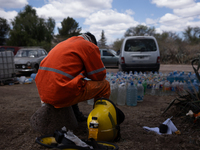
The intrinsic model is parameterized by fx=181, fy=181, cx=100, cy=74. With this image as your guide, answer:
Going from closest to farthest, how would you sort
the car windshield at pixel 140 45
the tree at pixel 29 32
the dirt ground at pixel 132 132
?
the dirt ground at pixel 132 132, the car windshield at pixel 140 45, the tree at pixel 29 32

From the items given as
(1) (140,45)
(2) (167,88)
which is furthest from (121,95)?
(1) (140,45)

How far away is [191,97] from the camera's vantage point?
3396 millimetres

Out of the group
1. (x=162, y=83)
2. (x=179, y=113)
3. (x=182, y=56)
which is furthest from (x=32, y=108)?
(x=182, y=56)

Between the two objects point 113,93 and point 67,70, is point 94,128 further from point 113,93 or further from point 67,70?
point 113,93

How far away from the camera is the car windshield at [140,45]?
835 centimetres

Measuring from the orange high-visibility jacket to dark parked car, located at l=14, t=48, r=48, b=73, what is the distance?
29.9 ft

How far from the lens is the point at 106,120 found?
7.97 feet

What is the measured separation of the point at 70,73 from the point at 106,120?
0.80m

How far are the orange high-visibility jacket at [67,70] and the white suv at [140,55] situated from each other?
5776 millimetres

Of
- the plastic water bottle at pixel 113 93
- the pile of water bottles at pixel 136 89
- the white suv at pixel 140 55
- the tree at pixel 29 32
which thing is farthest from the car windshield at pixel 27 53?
the tree at pixel 29 32

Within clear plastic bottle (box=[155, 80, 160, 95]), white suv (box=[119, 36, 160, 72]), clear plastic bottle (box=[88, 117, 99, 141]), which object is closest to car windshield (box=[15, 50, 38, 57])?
white suv (box=[119, 36, 160, 72])

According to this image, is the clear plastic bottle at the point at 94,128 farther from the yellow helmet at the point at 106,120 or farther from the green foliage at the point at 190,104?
the green foliage at the point at 190,104

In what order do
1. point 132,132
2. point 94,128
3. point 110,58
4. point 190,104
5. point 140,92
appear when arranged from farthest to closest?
point 110,58
point 140,92
point 190,104
point 132,132
point 94,128

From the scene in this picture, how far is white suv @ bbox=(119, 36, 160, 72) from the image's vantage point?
816cm
